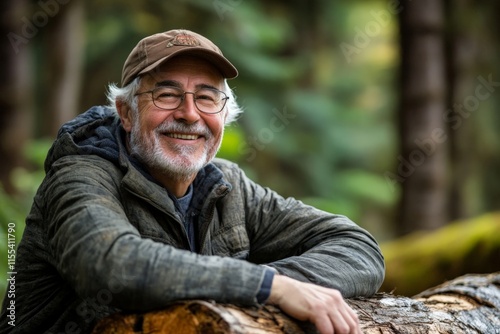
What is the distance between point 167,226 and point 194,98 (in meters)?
0.60

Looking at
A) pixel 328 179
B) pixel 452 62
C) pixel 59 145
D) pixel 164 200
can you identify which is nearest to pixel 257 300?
pixel 164 200

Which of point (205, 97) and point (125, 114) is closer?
point (205, 97)

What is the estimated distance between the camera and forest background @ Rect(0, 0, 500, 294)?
7867 mm

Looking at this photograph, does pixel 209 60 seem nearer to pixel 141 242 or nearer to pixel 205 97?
pixel 205 97

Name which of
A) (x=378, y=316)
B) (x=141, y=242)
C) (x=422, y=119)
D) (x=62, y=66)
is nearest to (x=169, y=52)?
(x=141, y=242)

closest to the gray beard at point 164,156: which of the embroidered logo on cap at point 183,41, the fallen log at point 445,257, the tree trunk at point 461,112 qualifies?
the embroidered logo on cap at point 183,41

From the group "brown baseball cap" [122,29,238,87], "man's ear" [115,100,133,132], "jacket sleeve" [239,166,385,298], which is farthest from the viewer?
"man's ear" [115,100,133,132]

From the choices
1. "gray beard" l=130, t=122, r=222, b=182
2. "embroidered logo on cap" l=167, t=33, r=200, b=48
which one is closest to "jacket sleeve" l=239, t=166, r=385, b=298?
"gray beard" l=130, t=122, r=222, b=182

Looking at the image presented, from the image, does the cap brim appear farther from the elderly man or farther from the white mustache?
the white mustache

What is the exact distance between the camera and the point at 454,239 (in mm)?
5930

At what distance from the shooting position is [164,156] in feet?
10.1

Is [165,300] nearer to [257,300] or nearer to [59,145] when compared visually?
[257,300]

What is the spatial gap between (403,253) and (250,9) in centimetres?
657

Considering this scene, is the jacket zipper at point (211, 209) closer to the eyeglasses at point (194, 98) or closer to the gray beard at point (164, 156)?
the gray beard at point (164, 156)
